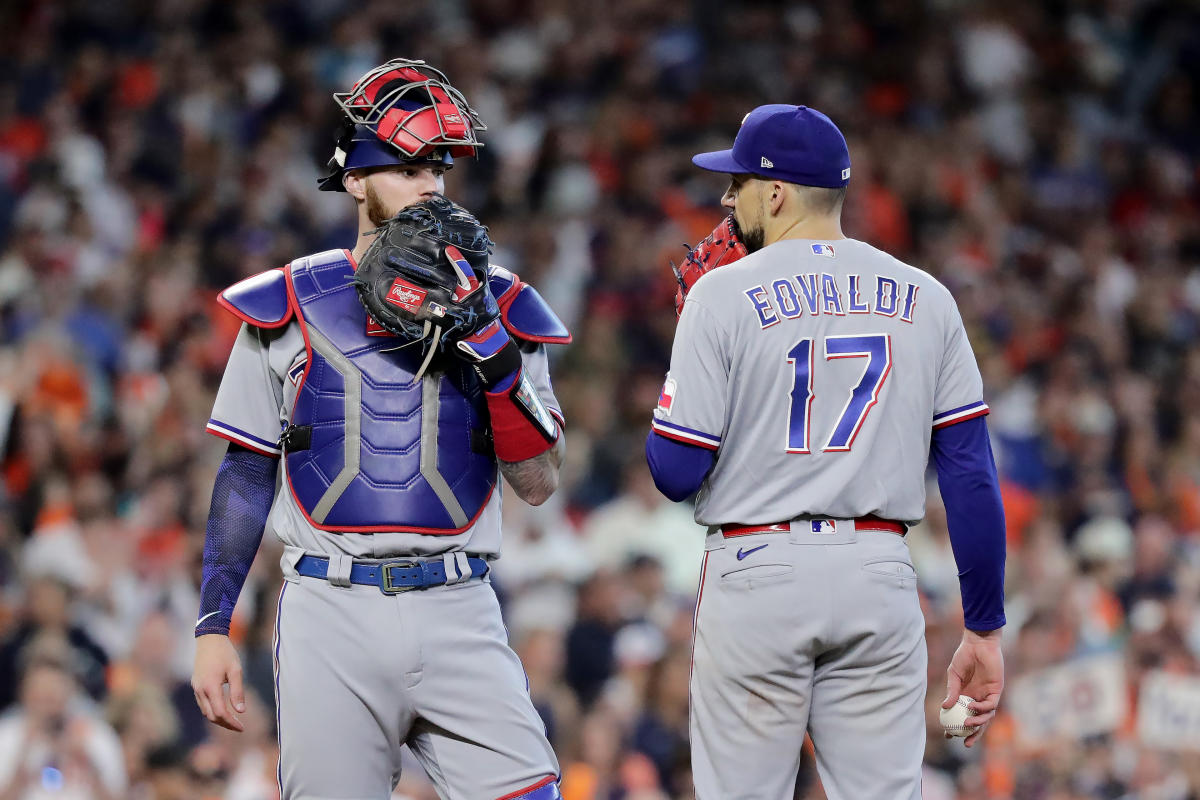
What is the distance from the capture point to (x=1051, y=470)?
1032 centimetres

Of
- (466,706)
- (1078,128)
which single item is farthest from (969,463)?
(1078,128)

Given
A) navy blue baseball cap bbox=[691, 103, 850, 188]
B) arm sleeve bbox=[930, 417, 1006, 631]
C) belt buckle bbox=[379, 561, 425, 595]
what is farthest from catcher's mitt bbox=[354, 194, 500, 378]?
arm sleeve bbox=[930, 417, 1006, 631]

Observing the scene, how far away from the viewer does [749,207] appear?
3.70 meters

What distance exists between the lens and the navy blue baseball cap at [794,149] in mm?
3596

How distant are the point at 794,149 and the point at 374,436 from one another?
1132 millimetres

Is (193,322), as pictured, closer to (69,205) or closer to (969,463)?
(69,205)

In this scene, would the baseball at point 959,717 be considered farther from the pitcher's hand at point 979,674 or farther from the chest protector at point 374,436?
the chest protector at point 374,436

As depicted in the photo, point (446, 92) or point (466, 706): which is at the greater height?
point (446, 92)

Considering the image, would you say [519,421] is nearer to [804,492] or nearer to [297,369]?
[297,369]

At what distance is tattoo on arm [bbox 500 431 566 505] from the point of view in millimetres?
3633

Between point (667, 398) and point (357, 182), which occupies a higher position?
point (357, 182)

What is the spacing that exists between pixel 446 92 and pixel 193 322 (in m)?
5.70

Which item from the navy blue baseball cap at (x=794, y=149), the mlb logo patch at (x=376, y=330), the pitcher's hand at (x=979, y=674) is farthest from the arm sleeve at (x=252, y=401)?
the pitcher's hand at (x=979, y=674)

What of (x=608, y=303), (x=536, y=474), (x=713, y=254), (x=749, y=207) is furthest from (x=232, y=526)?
(x=608, y=303)
